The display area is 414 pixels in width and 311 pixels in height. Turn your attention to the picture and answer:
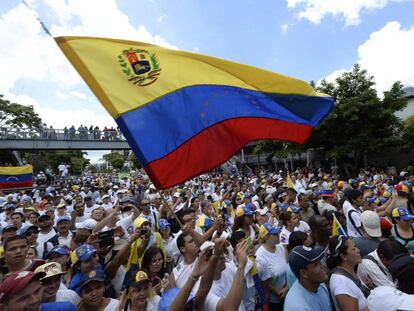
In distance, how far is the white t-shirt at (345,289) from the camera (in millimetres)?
2594

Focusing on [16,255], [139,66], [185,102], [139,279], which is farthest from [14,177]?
[139,279]

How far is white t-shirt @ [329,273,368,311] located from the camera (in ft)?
8.51

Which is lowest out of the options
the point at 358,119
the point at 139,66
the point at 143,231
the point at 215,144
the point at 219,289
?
the point at 219,289

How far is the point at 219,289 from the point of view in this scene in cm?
288

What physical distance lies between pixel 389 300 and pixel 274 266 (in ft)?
6.09

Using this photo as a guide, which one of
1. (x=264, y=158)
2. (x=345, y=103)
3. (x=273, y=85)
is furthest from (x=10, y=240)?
(x=264, y=158)

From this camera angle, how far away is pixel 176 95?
3494 mm

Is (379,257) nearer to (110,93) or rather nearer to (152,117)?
(152,117)

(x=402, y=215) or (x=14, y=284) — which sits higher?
(x=14, y=284)

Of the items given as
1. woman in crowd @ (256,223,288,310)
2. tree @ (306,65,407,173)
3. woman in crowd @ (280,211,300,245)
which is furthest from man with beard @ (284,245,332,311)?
tree @ (306,65,407,173)

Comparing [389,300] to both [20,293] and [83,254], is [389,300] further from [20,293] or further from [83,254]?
[83,254]

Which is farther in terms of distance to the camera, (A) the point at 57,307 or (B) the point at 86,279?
(B) the point at 86,279

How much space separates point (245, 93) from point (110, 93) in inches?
62.7

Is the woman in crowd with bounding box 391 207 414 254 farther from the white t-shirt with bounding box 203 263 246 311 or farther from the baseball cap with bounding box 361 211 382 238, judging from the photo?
the white t-shirt with bounding box 203 263 246 311
